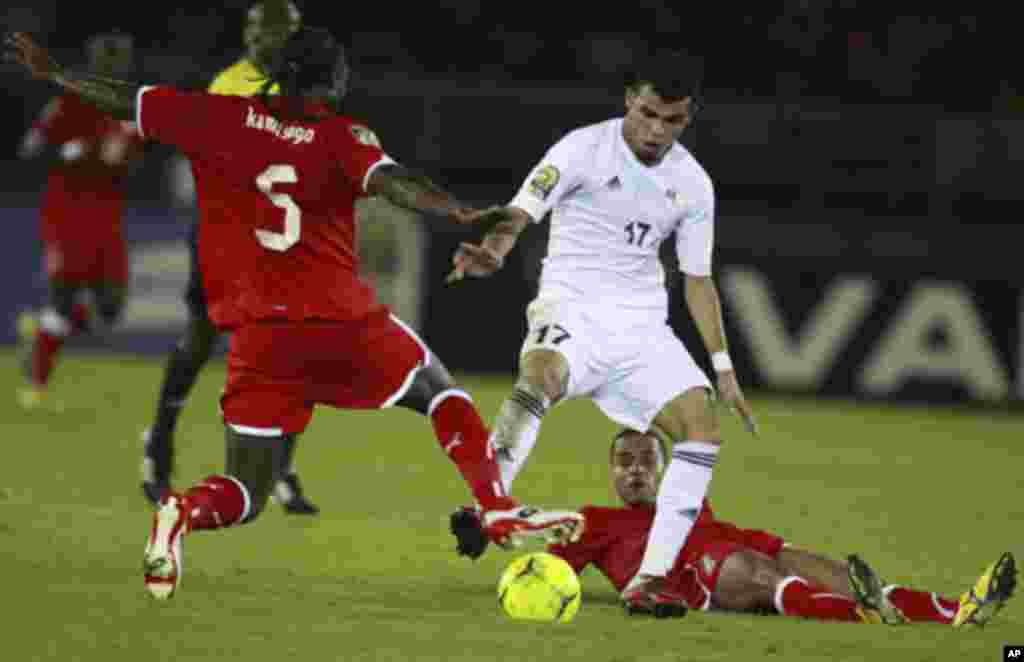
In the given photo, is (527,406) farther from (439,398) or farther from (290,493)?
(290,493)

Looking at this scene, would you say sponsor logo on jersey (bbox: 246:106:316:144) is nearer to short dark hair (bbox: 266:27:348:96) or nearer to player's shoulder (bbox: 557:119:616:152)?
short dark hair (bbox: 266:27:348:96)

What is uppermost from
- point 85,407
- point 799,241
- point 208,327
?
point 208,327

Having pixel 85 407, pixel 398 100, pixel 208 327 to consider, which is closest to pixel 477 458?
pixel 208 327

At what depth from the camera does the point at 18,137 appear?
1714 cm

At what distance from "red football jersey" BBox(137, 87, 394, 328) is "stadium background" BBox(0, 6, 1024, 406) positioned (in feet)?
28.4

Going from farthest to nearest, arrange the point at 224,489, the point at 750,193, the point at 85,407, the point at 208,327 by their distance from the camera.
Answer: the point at 750,193 < the point at 85,407 < the point at 208,327 < the point at 224,489

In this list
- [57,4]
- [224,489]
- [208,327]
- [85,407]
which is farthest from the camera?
[57,4]

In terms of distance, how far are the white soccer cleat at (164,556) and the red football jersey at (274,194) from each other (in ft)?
2.56

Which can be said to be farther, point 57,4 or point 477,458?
point 57,4

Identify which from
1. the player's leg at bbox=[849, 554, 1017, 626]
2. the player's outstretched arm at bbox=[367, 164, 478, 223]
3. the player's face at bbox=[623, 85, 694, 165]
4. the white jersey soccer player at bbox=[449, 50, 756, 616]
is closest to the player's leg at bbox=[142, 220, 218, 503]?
the white jersey soccer player at bbox=[449, 50, 756, 616]

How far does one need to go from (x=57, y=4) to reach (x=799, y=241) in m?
7.23

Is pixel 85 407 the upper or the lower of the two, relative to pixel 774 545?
lower

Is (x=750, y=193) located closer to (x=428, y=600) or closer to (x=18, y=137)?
(x=18, y=137)

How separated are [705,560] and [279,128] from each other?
2127mm
